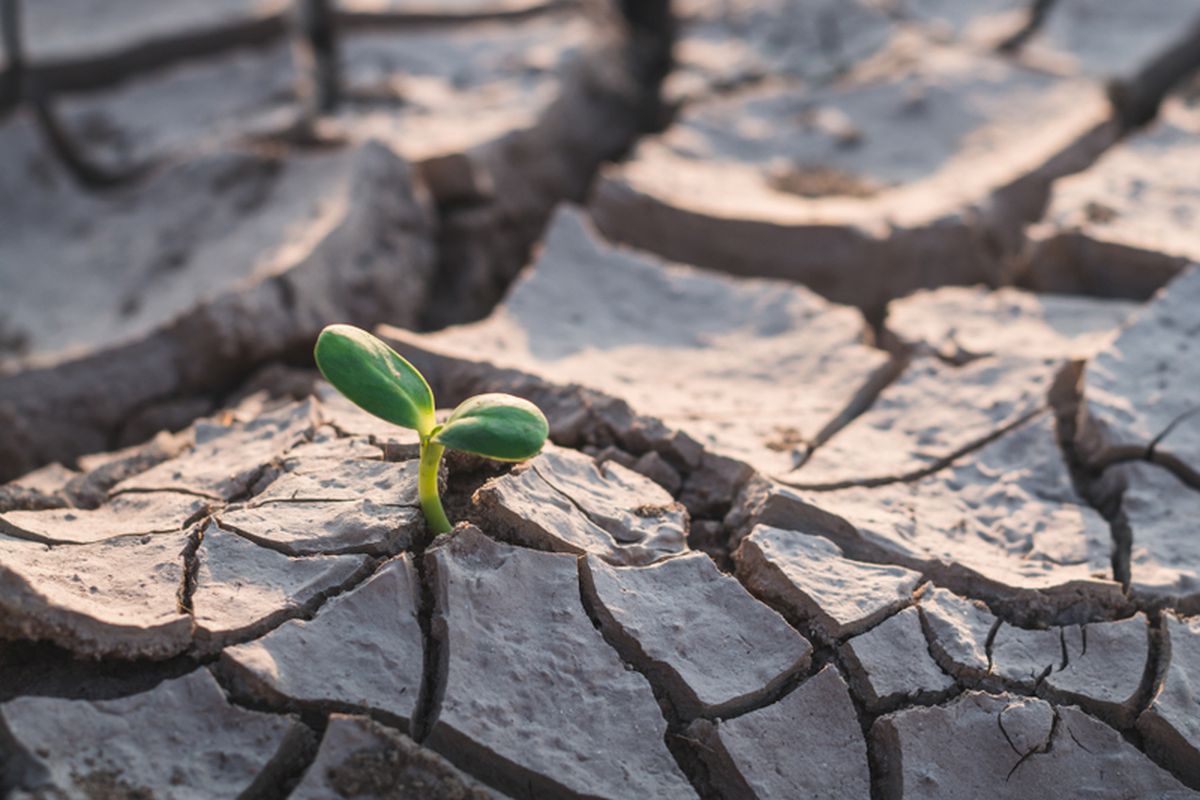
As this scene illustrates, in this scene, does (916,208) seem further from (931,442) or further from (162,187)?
(162,187)

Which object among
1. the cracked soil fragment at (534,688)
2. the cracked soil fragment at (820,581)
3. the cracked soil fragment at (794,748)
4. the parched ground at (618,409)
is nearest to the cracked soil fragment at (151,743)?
the parched ground at (618,409)

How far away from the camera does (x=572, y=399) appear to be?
2033 millimetres

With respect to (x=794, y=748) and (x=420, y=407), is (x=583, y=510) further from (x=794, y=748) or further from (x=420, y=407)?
(x=794, y=748)

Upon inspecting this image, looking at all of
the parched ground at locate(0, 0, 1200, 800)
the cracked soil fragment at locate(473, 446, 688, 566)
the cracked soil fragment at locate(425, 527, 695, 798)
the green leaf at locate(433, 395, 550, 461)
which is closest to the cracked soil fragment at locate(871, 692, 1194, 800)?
the parched ground at locate(0, 0, 1200, 800)

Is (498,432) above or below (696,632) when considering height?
above

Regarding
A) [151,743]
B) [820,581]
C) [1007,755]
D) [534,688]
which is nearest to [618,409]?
[820,581]

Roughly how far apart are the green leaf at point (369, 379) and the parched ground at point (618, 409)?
174 mm

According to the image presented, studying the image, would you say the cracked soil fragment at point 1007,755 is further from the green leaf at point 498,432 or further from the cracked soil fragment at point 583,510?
the green leaf at point 498,432

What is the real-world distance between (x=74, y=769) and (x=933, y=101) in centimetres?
302

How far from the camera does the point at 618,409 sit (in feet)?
6.60

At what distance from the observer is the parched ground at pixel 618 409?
145 cm

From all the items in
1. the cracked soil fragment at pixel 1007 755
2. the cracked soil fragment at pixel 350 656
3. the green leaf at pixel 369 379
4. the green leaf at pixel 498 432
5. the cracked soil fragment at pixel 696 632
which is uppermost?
the green leaf at pixel 369 379

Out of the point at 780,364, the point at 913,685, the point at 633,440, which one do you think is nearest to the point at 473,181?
the point at 780,364

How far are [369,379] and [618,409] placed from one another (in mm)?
599
